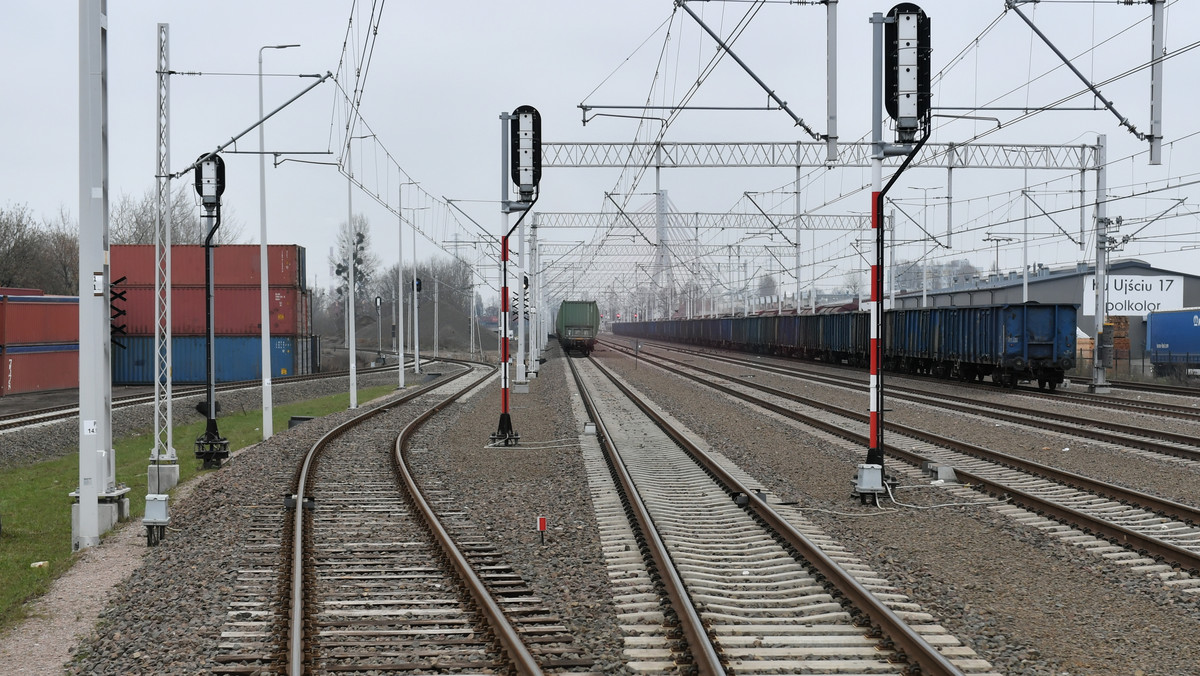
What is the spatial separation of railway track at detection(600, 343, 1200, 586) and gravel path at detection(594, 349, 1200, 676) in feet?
1.81

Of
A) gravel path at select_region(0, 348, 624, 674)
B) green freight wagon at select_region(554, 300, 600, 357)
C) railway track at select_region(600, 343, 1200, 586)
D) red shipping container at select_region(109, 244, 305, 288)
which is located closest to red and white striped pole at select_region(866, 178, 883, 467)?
railway track at select_region(600, 343, 1200, 586)

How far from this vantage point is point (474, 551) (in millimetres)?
9938

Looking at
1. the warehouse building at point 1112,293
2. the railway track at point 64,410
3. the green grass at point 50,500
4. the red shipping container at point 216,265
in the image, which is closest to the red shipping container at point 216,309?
the red shipping container at point 216,265

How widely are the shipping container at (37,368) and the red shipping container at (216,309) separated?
26.2 feet

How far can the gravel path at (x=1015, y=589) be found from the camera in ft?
22.3

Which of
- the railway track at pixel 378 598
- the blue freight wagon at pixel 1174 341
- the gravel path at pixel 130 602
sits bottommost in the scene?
the gravel path at pixel 130 602

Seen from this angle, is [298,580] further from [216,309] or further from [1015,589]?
[216,309]

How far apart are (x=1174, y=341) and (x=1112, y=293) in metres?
3.99

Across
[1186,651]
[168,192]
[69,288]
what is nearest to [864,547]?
[1186,651]

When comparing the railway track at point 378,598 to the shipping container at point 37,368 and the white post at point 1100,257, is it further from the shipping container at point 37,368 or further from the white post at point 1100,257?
the shipping container at point 37,368

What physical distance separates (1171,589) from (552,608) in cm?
507

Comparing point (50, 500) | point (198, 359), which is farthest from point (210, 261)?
point (198, 359)

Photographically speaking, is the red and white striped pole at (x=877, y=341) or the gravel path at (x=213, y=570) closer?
the gravel path at (x=213, y=570)

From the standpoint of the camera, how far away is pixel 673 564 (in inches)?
335
